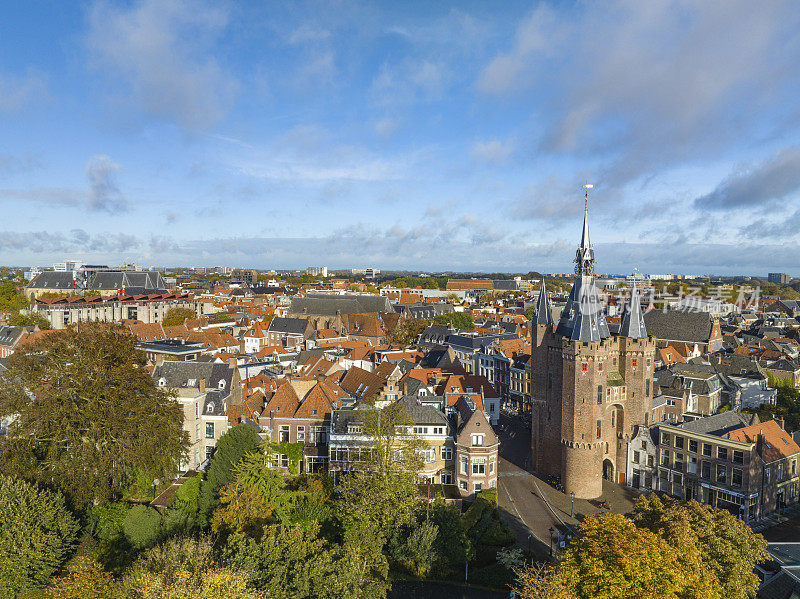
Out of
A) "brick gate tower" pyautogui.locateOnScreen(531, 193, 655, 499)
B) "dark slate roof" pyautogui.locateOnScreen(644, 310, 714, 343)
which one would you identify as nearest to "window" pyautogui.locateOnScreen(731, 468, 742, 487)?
"brick gate tower" pyautogui.locateOnScreen(531, 193, 655, 499)

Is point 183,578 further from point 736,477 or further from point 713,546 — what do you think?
point 736,477

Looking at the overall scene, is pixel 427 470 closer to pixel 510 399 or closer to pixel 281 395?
pixel 281 395

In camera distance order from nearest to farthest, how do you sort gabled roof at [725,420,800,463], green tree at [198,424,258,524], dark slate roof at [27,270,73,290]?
green tree at [198,424,258,524]
gabled roof at [725,420,800,463]
dark slate roof at [27,270,73,290]

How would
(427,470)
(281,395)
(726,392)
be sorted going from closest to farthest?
(427,470), (281,395), (726,392)

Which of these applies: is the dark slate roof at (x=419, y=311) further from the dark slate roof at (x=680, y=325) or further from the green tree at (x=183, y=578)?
the green tree at (x=183, y=578)

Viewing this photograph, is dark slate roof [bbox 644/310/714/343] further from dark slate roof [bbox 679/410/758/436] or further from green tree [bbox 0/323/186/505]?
green tree [bbox 0/323/186/505]

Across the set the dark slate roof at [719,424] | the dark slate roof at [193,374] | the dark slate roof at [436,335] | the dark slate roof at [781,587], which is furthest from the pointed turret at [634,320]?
the dark slate roof at [436,335]

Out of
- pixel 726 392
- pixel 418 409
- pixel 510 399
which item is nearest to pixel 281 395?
pixel 418 409
